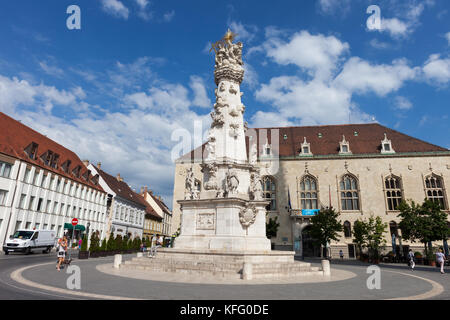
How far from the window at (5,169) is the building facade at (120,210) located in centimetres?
2128

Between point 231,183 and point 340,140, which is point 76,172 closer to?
point 231,183

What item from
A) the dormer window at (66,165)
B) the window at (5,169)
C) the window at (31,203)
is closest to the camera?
the window at (5,169)

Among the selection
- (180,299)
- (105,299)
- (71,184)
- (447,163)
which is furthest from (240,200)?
(447,163)

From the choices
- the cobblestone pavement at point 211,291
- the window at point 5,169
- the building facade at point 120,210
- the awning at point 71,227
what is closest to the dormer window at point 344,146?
the cobblestone pavement at point 211,291

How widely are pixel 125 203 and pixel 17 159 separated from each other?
84.6 ft

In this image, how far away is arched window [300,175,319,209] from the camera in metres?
42.8

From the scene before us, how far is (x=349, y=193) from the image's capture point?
139ft

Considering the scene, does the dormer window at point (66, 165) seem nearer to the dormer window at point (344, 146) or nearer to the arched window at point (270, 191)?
the arched window at point (270, 191)

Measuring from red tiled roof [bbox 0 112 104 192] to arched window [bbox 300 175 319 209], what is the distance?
113ft

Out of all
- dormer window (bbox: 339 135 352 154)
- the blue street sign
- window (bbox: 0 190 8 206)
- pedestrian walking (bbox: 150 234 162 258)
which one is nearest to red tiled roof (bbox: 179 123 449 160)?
dormer window (bbox: 339 135 352 154)

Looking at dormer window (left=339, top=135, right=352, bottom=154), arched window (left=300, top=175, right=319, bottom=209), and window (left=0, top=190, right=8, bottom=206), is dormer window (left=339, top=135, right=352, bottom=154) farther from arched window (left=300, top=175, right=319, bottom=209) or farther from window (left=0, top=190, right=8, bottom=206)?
window (left=0, top=190, right=8, bottom=206)

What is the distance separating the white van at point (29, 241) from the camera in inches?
972

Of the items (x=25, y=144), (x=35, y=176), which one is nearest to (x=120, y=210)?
(x=35, y=176)
